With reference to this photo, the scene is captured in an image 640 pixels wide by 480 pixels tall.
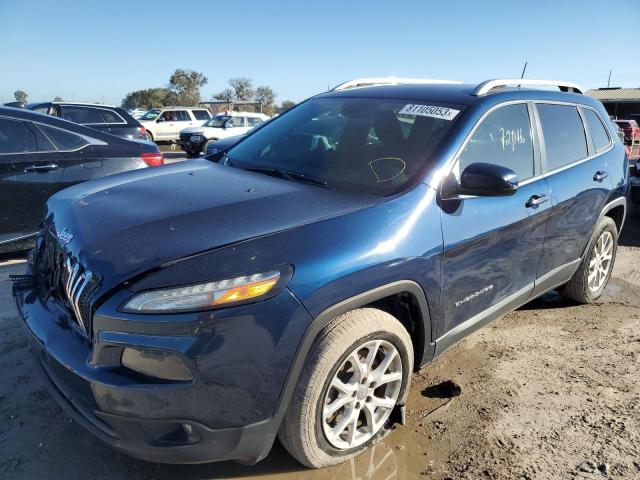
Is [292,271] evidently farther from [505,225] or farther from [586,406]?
[586,406]

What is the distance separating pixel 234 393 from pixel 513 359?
91.3 inches

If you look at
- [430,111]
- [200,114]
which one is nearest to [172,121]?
[200,114]

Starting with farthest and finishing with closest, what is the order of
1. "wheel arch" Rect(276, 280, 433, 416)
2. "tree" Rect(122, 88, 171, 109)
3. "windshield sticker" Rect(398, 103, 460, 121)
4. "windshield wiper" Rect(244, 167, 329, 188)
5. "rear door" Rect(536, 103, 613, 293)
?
"tree" Rect(122, 88, 171, 109) < "rear door" Rect(536, 103, 613, 293) < "windshield sticker" Rect(398, 103, 460, 121) < "windshield wiper" Rect(244, 167, 329, 188) < "wheel arch" Rect(276, 280, 433, 416)

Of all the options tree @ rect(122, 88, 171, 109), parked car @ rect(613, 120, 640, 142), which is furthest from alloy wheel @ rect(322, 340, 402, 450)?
tree @ rect(122, 88, 171, 109)

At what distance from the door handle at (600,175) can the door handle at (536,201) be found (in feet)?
2.92

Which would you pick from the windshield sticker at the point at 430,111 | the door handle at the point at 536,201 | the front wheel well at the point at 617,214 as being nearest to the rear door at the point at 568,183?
the door handle at the point at 536,201

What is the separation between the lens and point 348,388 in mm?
2275

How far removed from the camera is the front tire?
6.81ft

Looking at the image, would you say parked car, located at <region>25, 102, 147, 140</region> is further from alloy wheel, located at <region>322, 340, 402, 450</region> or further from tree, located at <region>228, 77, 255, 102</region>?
tree, located at <region>228, 77, 255, 102</region>

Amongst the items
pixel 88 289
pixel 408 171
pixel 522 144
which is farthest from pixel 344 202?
pixel 522 144

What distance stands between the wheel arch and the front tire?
63mm

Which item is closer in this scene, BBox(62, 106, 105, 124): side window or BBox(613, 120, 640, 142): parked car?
BBox(62, 106, 105, 124): side window

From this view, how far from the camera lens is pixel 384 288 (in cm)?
222

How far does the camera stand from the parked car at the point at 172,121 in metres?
20.9
